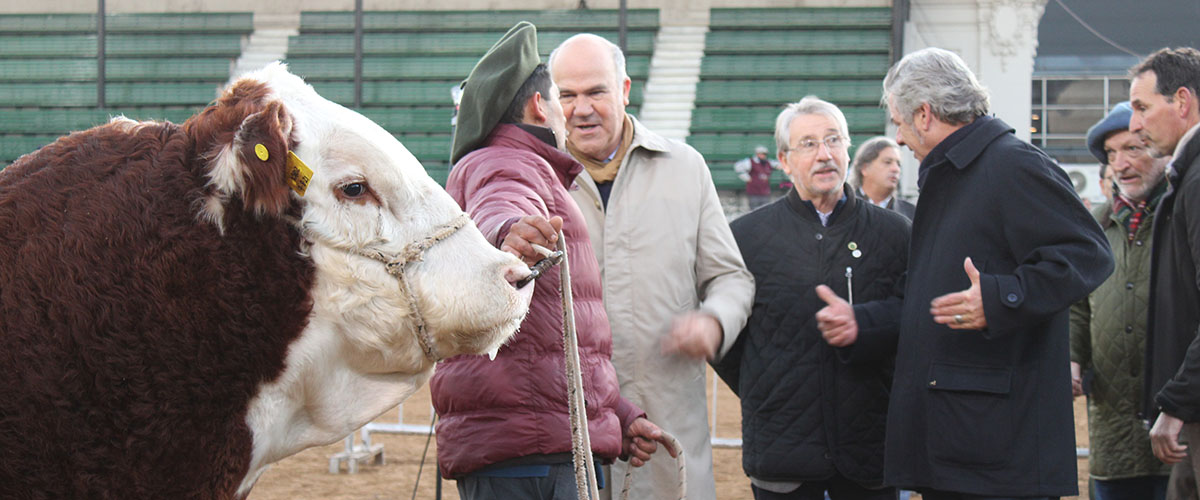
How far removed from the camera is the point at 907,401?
2744mm

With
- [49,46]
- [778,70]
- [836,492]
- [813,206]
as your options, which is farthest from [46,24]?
[836,492]

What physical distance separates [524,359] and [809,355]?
4.20 ft

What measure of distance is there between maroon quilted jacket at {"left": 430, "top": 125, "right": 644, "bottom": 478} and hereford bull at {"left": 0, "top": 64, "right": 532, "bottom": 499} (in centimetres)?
58

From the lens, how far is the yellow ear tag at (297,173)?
4.66 feet

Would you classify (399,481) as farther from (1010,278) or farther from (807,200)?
(1010,278)

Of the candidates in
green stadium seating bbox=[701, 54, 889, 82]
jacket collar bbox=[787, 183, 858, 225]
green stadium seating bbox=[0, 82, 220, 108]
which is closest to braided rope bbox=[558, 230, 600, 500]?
jacket collar bbox=[787, 183, 858, 225]

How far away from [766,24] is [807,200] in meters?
18.7

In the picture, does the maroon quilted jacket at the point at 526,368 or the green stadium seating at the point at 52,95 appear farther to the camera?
the green stadium seating at the point at 52,95

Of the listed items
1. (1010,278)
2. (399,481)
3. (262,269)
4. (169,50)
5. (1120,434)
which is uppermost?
(169,50)

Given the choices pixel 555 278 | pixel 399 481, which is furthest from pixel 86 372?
pixel 399 481

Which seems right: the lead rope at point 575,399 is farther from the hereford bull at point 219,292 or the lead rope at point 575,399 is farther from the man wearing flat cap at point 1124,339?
the man wearing flat cap at point 1124,339

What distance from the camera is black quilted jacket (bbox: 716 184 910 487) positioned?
10.2 feet

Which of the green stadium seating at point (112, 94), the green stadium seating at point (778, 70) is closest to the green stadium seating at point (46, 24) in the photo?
the green stadium seating at point (112, 94)

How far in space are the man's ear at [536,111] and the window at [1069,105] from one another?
65.1ft
